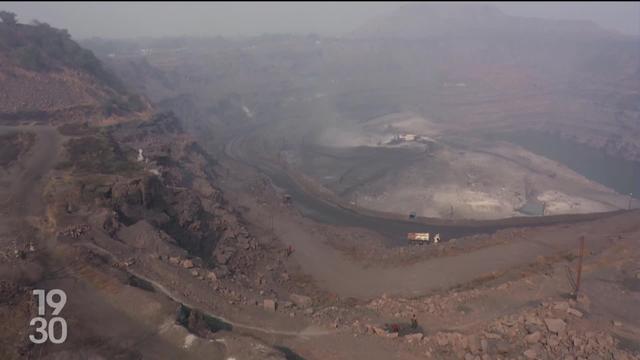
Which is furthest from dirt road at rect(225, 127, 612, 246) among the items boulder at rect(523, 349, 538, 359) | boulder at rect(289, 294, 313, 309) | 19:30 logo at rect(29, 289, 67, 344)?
19:30 logo at rect(29, 289, 67, 344)

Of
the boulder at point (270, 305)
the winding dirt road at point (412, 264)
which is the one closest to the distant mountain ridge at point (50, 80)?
the winding dirt road at point (412, 264)

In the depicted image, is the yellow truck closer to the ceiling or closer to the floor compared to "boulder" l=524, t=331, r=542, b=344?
closer to the floor

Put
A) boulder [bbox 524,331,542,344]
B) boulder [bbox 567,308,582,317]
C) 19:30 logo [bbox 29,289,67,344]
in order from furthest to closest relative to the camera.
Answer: boulder [bbox 567,308,582,317] < boulder [bbox 524,331,542,344] < 19:30 logo [bbox 29,289,67,344]

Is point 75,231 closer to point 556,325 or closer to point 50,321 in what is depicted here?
point 50,321

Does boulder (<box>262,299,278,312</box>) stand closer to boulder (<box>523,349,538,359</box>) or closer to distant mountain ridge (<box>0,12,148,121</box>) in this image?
boulder (<box>523,349,538,359</box>)

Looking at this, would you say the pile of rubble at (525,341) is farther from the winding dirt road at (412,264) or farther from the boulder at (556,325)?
the winding dirt road at (412,264)

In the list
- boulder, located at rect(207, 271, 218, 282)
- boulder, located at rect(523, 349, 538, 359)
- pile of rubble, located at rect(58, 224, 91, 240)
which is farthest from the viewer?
pile of rubble, located at rect(58, 224, 91, 240)

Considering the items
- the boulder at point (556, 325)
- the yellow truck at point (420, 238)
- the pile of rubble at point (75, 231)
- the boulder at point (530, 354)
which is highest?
the pile of rubble at point (75, 231)

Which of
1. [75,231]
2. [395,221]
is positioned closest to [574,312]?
[395,221]

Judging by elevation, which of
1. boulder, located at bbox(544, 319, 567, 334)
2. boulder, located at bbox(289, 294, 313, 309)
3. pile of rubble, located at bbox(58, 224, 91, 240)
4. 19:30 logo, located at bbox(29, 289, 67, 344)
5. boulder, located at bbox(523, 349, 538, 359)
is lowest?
boulder, located at bbox(289, 294, 313, 309)
